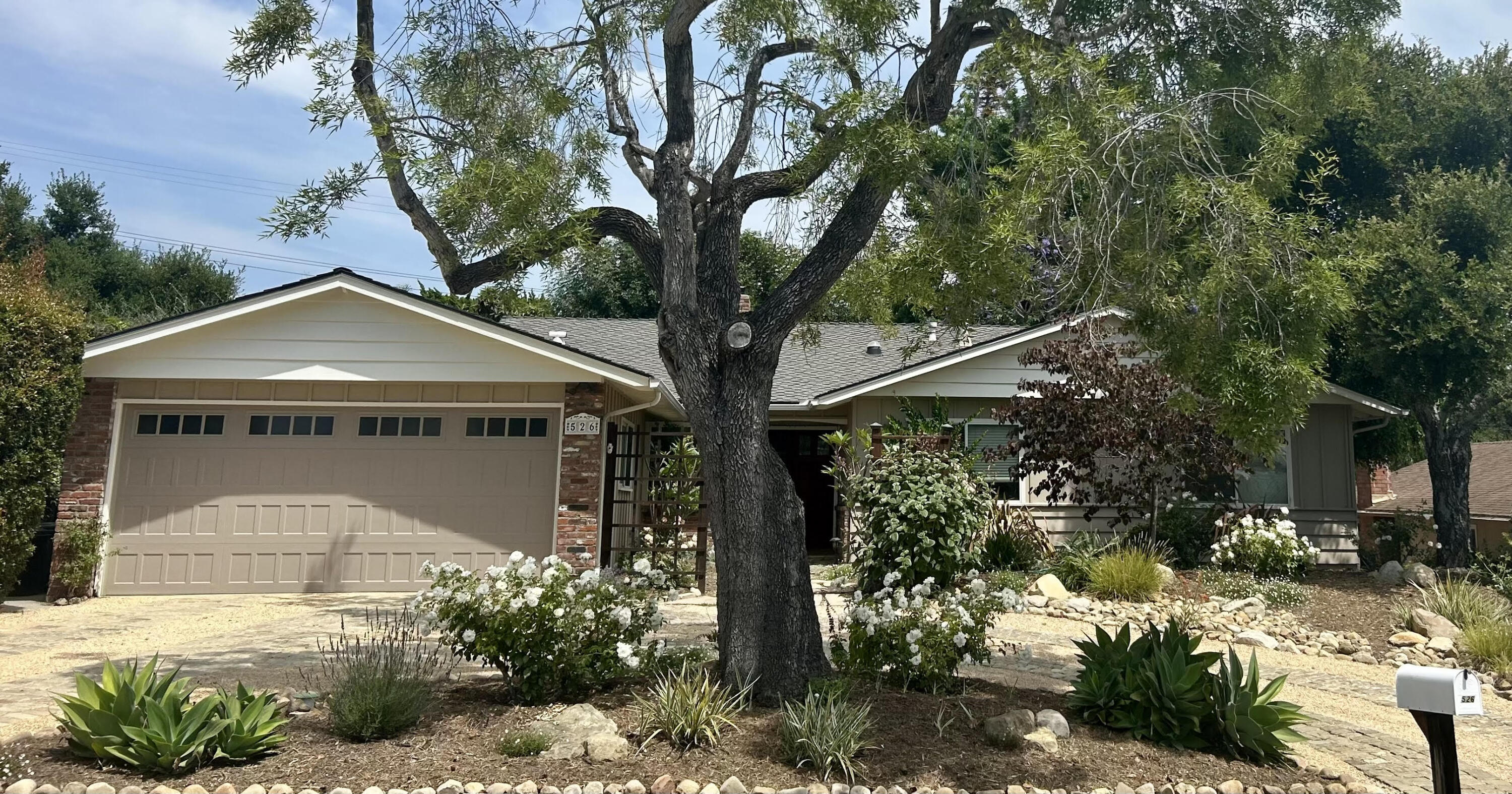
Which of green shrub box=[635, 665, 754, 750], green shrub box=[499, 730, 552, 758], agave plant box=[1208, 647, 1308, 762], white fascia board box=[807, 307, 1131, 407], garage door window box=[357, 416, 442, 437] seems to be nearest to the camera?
green shrub box=[499, 730, 552, 758]

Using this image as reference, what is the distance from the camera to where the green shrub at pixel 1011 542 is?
39.6 ft

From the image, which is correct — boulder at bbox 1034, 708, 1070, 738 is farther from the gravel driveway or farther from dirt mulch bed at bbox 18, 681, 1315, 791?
the gravel driveway

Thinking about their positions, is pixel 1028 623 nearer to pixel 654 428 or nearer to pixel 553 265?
pixel 553 265

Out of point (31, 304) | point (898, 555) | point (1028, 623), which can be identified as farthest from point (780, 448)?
point (31, 304)

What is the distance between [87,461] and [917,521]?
9.87 m

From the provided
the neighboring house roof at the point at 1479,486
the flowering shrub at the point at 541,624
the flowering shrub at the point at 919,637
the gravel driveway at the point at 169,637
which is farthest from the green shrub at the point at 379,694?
the neighboring house roof at the point at 1479,486

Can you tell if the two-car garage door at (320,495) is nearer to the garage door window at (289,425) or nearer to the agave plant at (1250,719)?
the garage door window at (289,425)

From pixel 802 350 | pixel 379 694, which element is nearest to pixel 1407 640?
pixel 802 350

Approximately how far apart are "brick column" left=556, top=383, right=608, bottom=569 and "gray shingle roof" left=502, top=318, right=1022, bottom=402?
2017 mm

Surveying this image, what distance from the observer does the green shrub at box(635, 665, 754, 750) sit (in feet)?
16.7

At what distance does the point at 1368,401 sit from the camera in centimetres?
1380

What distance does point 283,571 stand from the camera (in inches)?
450

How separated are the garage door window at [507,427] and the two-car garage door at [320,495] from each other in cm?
1

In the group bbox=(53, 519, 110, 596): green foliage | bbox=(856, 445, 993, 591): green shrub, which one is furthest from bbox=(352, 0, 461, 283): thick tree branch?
bbox=(53, 519, 110, 596): green foliage
